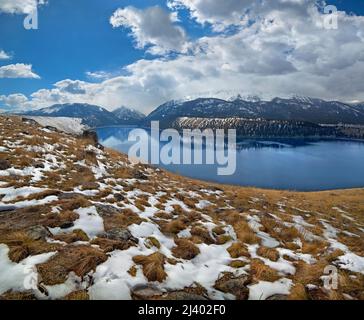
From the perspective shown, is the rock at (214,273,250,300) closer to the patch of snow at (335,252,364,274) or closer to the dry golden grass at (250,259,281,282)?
the dry golden grass at (250,259,281,282)

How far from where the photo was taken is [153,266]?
27.7 ft

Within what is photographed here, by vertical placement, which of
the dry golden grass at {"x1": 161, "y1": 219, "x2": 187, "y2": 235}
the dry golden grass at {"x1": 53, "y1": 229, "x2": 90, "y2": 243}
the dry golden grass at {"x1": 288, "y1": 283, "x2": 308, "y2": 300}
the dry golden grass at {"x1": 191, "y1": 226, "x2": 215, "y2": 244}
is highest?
the dry golden grass at {"x1": 53, "y1": 229, "x2": 90, "y2": 243}

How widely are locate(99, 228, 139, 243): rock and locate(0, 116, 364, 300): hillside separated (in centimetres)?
4

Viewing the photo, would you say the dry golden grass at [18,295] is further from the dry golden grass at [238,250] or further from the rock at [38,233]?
the dry golden grass at [238,250]

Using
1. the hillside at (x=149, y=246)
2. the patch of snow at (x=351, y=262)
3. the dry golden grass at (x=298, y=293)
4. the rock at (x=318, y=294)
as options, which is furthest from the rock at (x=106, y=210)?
the patch of snow at (x=351, y=262)

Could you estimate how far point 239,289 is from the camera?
8.30 metres

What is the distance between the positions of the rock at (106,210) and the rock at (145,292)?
17.7 feet

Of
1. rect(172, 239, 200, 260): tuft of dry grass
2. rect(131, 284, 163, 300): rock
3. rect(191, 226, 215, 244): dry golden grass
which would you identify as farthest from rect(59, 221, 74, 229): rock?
rect(191, 226, 215, 244): dry golden grass

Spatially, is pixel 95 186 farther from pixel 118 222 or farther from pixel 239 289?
pixel 239 289

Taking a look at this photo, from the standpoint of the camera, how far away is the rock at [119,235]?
1034 centimetres

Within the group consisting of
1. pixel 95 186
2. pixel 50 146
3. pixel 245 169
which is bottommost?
pixel 245 169

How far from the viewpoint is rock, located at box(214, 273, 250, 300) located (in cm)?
812
